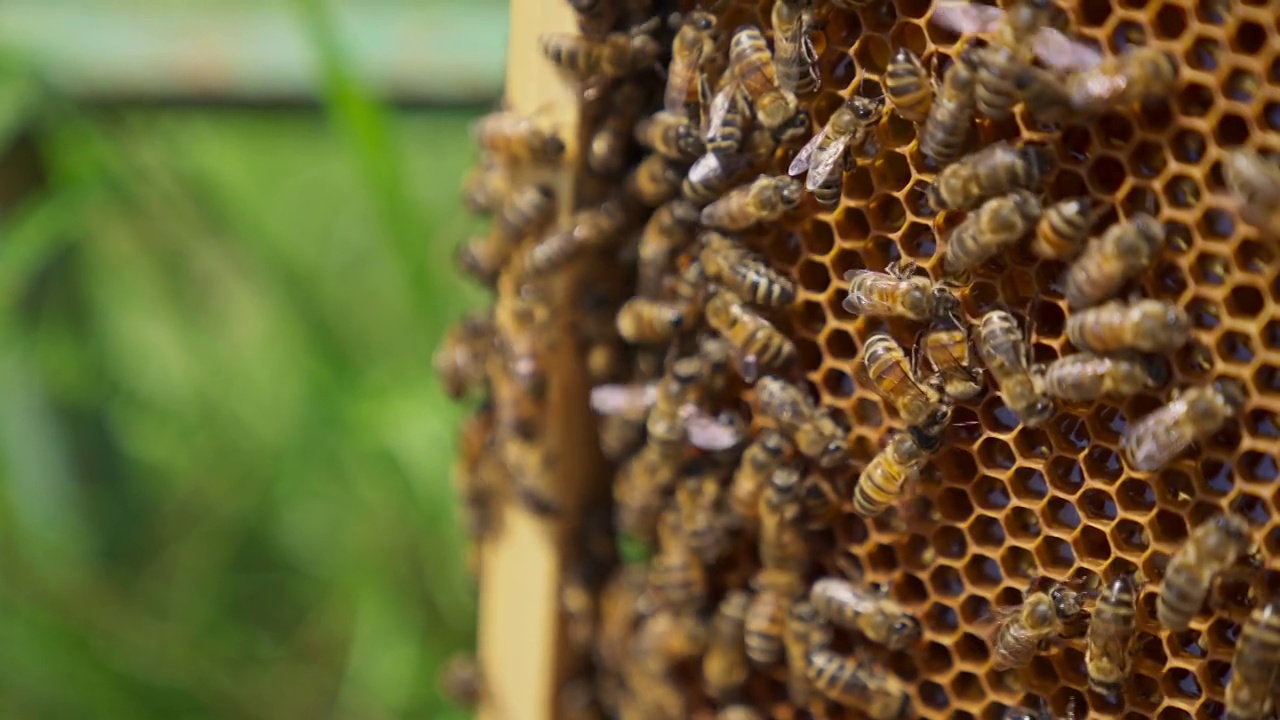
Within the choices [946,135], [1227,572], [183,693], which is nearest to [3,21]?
[183,693]

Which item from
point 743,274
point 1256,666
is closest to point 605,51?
point 743,274

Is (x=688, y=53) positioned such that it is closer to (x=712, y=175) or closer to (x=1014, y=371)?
(x=712, y=175)

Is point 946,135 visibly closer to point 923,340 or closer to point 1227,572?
point 923,340

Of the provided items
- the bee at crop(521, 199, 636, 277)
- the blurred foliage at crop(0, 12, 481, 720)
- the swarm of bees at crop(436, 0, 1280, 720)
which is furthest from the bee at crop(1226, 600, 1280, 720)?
the blurred foliage at crop(0, 12, 481, 720)

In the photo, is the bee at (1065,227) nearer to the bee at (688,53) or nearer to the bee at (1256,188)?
the bee at (1256,188)

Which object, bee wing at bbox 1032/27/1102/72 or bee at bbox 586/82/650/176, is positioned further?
bee at bbox 586/82/650/176

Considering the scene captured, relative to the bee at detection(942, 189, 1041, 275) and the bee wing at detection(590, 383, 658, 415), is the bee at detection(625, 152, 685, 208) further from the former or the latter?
the bee at detection(942, 189, 1041, 275)
